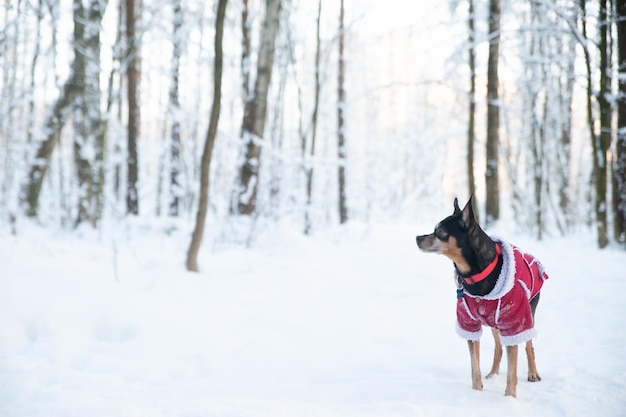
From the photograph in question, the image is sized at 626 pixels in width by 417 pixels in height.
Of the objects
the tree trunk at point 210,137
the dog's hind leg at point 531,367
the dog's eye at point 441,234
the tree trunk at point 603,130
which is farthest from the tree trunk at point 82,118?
the tree trunk at point 603,130

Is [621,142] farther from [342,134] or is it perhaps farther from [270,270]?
[342,134]

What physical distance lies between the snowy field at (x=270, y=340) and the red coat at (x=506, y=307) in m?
0.44

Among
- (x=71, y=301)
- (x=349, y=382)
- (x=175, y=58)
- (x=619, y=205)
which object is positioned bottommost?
(x=349, y=382)

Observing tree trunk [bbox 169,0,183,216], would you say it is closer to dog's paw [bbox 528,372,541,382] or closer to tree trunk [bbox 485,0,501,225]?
tree trunk [bbox 485,0,501,225]

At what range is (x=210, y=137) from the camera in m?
6.38

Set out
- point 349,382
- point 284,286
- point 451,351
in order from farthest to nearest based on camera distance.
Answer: point 284,286 → point 451,351 → point 349,382

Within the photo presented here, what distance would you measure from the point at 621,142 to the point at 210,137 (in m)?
6.51

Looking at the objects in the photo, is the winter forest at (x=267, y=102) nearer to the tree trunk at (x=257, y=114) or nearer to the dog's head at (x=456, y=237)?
the tree trunk at (x=257, y=114)

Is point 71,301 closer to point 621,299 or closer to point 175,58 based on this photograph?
point 621,299

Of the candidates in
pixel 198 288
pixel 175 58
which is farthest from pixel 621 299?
pixel 175 58

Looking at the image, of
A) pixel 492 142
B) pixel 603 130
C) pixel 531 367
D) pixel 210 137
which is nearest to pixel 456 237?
pixel 531 367

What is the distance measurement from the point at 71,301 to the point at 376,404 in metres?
3.34

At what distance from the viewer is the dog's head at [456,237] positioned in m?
3.06

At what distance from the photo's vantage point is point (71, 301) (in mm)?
4531
